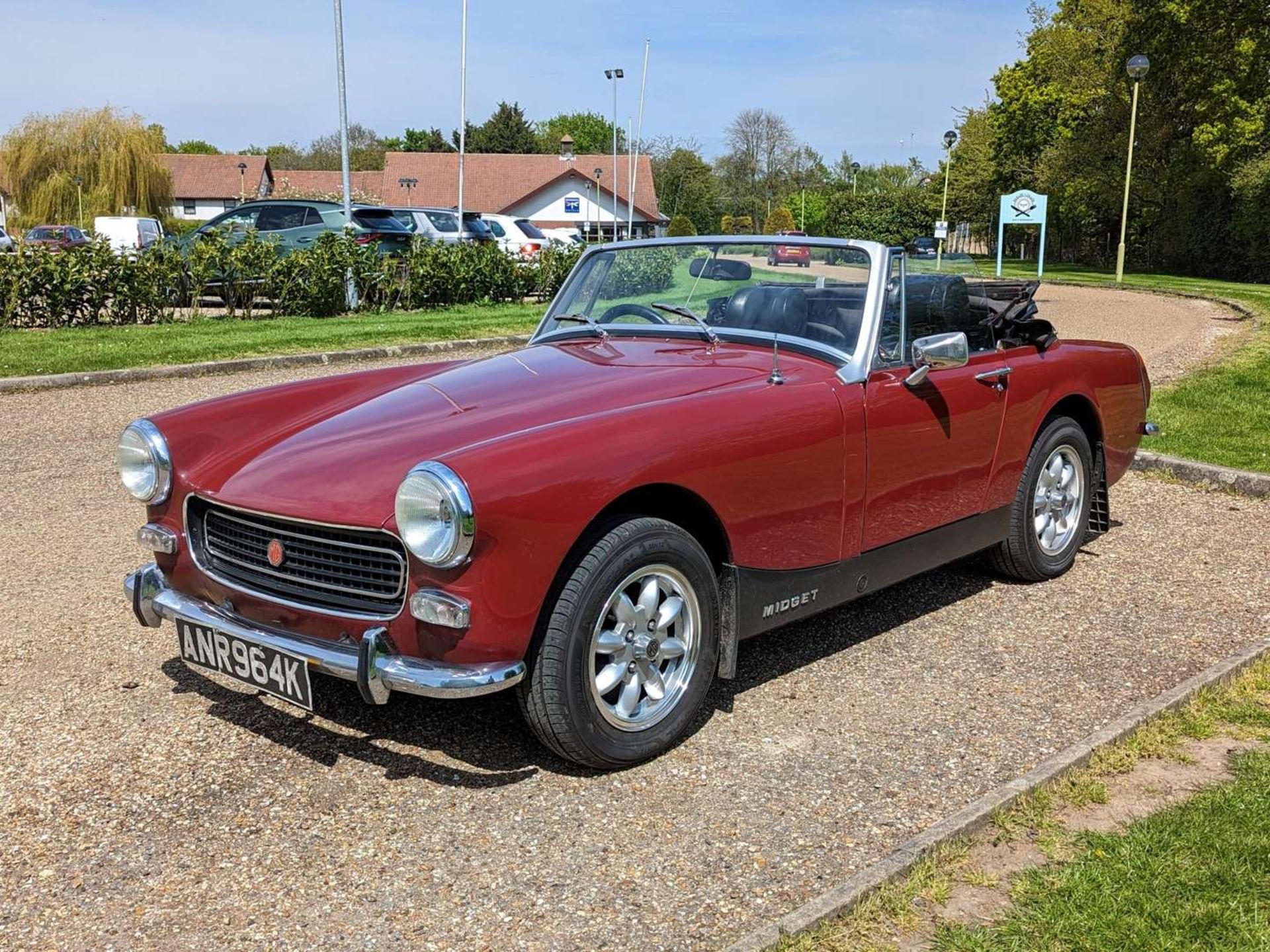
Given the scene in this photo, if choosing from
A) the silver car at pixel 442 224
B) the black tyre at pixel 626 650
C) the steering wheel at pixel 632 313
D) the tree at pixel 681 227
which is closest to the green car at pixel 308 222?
the silver car at pixel 442 224

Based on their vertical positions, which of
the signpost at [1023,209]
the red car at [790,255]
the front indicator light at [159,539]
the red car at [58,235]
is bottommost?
the front indicator light at [159,539]

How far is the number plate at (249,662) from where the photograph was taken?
3201mm

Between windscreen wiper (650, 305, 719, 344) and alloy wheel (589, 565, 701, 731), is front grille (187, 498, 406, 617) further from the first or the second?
windscreen wiper (650, 305, 719, 344)

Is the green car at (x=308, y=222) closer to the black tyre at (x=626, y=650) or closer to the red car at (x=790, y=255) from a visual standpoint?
the red car at (x=790, y=255)

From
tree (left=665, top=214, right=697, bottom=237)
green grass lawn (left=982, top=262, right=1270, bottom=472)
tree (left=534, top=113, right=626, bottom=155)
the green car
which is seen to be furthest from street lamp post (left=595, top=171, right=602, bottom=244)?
tree (left=534, top=113, right=626, bottom=155)

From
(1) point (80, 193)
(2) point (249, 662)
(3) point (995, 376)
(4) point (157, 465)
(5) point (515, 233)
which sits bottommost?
(2) point (249, 662)

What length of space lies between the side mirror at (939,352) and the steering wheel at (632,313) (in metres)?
1.00

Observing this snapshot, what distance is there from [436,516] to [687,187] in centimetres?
7450

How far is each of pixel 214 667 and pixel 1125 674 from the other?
321 cm

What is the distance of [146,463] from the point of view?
12.3ft

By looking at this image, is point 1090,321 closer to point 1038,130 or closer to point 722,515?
point 722,515

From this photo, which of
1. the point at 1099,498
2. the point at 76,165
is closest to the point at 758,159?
the point at 76,165

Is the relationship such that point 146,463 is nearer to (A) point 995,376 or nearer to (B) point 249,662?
(B) point 249,662

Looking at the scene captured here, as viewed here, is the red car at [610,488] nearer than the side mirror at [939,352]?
Yes
